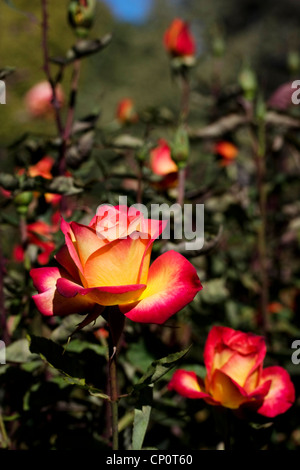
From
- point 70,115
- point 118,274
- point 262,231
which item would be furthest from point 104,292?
point 262,231

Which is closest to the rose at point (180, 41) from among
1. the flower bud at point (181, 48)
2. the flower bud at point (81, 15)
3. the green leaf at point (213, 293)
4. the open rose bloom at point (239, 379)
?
the flower bud at point (181, 48)

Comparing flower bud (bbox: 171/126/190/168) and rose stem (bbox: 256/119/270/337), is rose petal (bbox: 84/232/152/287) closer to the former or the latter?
flower bud (bbox: 171/126/190/168)

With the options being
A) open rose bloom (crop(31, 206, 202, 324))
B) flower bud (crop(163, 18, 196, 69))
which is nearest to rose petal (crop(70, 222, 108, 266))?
open rose bloom (crop(31, 206, 202, 324))

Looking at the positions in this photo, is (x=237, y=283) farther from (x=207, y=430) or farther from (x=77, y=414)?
(x=77, y=414)

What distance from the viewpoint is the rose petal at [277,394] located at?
0.46 metres

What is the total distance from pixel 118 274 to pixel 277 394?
0.21 m

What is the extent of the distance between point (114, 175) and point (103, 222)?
0.30m

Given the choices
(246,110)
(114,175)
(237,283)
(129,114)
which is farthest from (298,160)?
(129,114)

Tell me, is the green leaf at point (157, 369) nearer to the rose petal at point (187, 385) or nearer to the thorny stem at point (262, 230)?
the rose petal at point (187, 385)

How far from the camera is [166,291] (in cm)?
37

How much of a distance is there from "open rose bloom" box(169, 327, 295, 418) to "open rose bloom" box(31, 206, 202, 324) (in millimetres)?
120

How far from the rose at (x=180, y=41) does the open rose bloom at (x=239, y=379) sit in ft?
2.13
